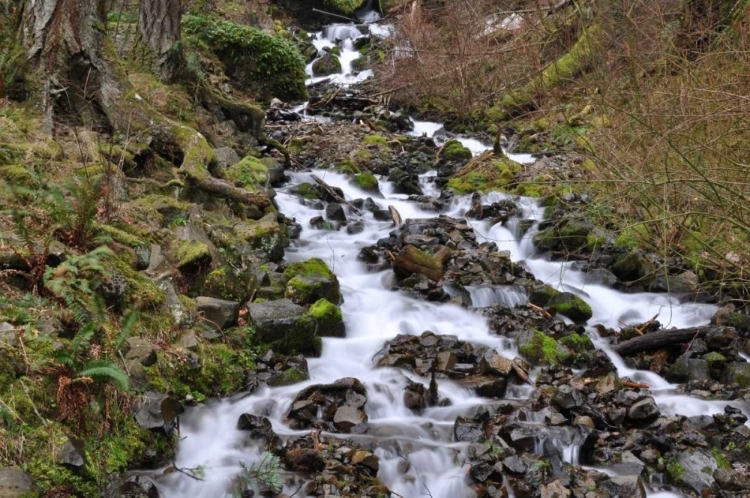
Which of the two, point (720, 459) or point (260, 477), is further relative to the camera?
point (720, 459)

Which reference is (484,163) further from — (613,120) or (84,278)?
(84,278)

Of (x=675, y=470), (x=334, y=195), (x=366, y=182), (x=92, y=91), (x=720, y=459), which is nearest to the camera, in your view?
(x=675, y=470)

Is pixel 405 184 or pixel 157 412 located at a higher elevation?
pixel 157 412

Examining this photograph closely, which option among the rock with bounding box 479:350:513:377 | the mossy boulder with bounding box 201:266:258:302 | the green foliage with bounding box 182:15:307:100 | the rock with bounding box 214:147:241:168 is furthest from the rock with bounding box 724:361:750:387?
the green foliage with bounding box 182:15:307:100

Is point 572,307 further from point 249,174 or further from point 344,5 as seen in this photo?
point 344,5

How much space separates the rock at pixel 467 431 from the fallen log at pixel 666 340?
92.2 inches

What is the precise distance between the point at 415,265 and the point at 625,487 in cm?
399

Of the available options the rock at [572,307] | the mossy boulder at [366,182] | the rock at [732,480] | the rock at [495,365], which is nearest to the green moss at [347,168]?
the mossy boulder at [366,182]

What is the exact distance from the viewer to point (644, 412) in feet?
16.7

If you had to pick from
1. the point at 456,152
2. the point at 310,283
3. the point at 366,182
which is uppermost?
the point at 310,283

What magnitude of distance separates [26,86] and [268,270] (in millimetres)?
2994

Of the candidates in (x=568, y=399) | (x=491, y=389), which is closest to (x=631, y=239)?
(x=568, y=399)

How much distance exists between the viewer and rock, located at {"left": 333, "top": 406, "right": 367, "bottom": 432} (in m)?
4.67

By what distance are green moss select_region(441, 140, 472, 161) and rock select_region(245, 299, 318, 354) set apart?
7.98 metres
